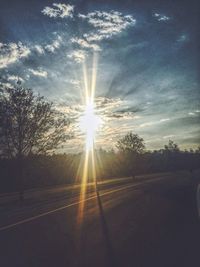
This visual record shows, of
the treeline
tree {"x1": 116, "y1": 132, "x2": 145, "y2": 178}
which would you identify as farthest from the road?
tree {"x1": 116, "y1": 132, "x2": 145, "y2": 178}

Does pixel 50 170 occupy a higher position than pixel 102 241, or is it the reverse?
pixel 50 170

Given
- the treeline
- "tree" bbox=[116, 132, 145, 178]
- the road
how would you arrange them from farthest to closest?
"tree" bbox=[116, 132, 145, 178] < the treeline < the road

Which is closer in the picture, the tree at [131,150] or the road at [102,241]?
the road at [102,241]

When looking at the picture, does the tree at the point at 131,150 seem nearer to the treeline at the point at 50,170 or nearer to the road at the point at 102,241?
the treeline at the point at 50,170

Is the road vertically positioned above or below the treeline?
below

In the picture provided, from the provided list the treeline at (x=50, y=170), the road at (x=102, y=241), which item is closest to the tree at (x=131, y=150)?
the treeline at (x=50, y=170)

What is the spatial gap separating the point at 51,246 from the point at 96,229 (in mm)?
2446

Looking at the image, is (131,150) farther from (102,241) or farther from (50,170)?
(102,241)

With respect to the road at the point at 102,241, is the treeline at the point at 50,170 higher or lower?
higher

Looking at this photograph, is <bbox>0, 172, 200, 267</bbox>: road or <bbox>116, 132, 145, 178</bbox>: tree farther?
<bbox>116, 132, 145, 178</bbox>: tree

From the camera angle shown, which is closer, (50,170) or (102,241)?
(102,241)

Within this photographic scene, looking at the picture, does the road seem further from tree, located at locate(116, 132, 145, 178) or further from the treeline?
tree, located at locate(116, 132, 145, 178)

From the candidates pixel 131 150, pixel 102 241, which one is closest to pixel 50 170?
pixel 131 150

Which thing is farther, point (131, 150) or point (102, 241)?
point (131, 150)
